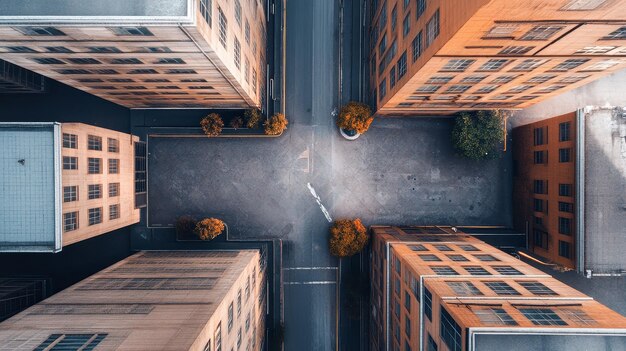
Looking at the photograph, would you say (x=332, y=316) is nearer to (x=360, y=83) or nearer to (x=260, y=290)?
(x=260, y=290)

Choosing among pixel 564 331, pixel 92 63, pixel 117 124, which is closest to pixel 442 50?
pixel 564 331

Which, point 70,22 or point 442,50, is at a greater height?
point 70,22

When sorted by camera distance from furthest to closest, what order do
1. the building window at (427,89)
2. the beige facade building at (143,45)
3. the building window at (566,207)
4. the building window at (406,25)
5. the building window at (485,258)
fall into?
the building window at (566,207) → the building window at (485,258) → the building window at (427,89) → the building window at (406,25) → the beige facade building at (143,45)

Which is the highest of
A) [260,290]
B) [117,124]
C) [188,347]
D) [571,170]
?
[117,124]

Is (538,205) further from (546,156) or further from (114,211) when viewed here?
(114,211)

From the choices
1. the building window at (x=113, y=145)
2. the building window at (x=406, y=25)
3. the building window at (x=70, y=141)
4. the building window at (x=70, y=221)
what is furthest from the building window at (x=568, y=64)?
the building window at (x=70, y=221)

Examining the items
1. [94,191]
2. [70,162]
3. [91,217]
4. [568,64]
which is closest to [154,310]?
[91,217]

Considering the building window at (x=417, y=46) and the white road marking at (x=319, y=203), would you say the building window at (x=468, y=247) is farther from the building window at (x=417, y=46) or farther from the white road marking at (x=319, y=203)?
the building window at (x=417, y=46)
